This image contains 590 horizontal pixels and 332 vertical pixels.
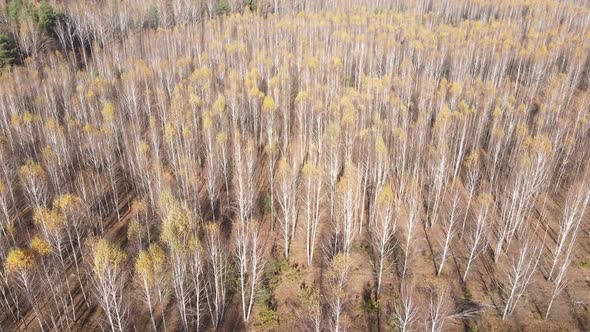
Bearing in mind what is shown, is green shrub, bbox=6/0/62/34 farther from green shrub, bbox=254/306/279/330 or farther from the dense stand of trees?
green shrub, bbox=254/306/279/330

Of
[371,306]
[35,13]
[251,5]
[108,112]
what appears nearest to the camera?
[371,306]

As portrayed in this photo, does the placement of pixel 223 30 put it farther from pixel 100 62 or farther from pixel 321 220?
pixel 321 220

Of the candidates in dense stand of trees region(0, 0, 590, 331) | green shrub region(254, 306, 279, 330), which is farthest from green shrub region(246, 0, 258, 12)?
green shrub region(254, 306, 279, 330)

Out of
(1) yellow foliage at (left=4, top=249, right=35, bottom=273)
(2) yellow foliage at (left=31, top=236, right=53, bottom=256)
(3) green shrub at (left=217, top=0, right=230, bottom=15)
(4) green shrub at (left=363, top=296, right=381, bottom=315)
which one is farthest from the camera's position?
(3) green shrub at (left=217, top=0, right=230, bottom=15)

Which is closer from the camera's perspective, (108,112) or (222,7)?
(108,112)

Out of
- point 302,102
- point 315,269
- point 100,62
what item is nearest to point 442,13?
point 302,102

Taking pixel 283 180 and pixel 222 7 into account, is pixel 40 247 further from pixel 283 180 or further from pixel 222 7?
pixel 222 7

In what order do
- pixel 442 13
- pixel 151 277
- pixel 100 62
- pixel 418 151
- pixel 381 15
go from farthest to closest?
pixel 442 13, pixel 381 15, pixel 100 62, pixel 418 151, pixel 151 277

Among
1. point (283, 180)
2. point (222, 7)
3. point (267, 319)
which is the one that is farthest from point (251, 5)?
point (267, 319)
